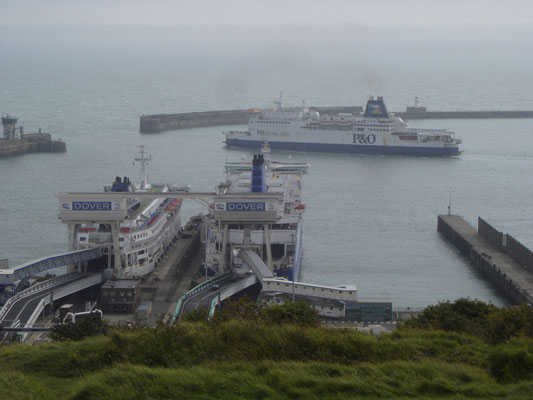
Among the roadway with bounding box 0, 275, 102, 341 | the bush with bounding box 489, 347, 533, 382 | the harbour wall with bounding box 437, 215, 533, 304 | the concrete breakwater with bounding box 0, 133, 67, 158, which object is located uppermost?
the bush with bounding box 489, 347, 533, 382

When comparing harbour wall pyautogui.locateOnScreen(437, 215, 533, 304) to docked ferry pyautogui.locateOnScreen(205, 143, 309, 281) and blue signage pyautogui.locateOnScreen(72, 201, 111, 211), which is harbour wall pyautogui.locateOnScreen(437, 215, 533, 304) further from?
blue signage pyautogui.locateOnScreen(72, 201, 111, 211)

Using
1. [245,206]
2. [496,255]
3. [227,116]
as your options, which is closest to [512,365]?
[245,206]

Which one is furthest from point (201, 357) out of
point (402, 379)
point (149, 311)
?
point (149, 311)

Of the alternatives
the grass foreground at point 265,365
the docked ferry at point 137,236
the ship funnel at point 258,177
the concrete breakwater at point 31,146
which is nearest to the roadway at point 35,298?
the docked ferry at point 137,236

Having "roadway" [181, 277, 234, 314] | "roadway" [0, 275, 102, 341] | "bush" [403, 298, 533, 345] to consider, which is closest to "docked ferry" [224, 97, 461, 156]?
"roadway" [0, 275, 102, 341]

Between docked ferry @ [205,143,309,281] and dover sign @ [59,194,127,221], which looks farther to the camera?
docked ferry @ [205,143,309,281]

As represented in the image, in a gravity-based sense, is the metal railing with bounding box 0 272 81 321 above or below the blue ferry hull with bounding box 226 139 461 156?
below
